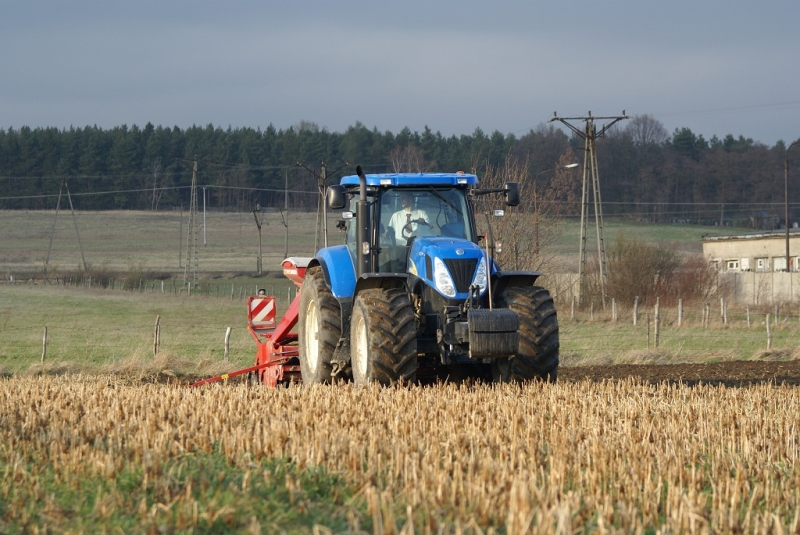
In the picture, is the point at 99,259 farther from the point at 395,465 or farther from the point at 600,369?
the point at 395,465

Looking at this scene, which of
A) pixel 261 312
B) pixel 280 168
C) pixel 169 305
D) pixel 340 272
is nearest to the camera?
pixel 340 272

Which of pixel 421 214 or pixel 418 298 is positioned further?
pixel 421 214

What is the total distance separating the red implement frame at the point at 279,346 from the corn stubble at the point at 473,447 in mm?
2716

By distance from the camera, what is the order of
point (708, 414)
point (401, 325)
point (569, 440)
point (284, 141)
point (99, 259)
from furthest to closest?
1. point (284, 141)
2. point (99, 259)
3. point (401, 325)
4. point (708, 414)
5. point (569, 440)

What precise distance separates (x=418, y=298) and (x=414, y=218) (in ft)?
3.33

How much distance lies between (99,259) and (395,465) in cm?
6515

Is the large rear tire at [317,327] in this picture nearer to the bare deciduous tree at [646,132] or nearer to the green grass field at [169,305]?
the green grass field at [169,305]

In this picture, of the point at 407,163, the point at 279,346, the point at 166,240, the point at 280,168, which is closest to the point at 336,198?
the point at 279,346

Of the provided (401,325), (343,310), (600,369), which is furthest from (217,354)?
(401,325)

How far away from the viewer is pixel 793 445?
706 cm

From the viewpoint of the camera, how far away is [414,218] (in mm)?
11094

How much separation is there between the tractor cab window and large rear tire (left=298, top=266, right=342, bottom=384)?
76 centimetres

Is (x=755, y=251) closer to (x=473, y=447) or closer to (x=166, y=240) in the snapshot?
(x=166, y=240)

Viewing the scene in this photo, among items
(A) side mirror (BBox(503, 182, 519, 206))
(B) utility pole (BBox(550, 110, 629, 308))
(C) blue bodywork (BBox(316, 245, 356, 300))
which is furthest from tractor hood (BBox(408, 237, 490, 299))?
(B) utility pole (BBox(550, 110, 629, 308))
